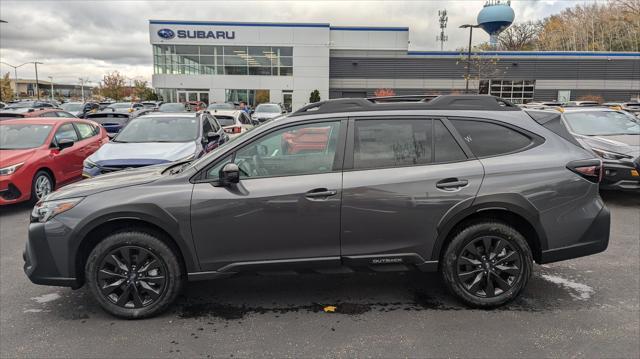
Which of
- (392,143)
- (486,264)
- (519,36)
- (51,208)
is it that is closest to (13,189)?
(51,208)

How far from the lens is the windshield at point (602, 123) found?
8875 millimetres

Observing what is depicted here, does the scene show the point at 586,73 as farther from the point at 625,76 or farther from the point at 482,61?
the point at 482,61

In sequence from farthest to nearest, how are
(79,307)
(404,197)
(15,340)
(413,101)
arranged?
(413,101) < (79,307) < (404,197) < (15,340)

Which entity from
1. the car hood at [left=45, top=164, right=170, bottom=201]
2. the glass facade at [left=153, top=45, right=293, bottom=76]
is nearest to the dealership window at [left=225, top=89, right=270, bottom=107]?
the glass facade at [left=153, top=45, right=293, bottom=76]

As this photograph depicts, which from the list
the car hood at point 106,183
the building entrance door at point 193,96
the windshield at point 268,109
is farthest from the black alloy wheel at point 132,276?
the building entrance door at point 193,96

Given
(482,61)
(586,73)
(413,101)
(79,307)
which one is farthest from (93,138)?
(586,73)

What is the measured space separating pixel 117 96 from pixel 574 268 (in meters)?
83.0

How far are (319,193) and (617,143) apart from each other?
6880 millimetres

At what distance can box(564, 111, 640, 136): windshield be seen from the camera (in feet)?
29.1

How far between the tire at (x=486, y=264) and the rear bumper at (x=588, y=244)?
196mm

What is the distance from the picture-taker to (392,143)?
Result: 381 cm

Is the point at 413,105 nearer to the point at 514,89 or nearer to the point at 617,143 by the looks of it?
the point at 617,143

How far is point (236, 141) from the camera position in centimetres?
381

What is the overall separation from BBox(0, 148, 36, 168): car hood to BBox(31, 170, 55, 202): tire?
34 centimetres
